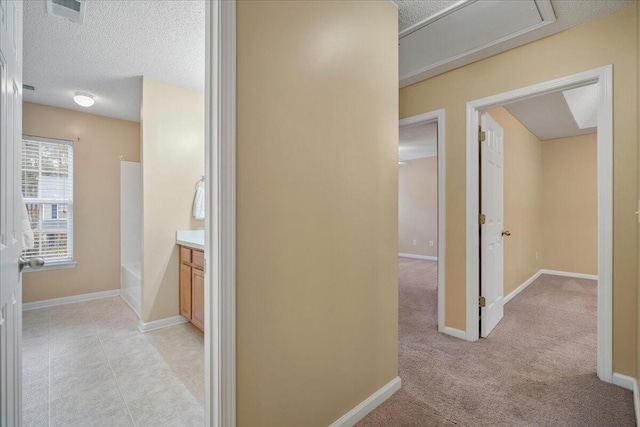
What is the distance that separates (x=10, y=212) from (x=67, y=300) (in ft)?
12.3

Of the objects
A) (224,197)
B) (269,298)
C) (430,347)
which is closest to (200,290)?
(269,298)

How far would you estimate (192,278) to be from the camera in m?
2.79

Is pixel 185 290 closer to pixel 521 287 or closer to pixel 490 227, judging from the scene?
pixel 490 227

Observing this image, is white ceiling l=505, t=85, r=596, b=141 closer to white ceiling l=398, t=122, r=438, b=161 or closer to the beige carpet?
white ceiling l=398, t=122, r=438, b=161

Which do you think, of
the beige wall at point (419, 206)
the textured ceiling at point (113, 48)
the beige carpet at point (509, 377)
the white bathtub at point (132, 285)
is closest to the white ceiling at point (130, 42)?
the textured ceiling at point (113, 48)

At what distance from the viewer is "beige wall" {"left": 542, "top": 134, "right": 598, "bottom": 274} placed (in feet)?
15.3

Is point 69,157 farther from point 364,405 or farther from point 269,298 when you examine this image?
point 364,405

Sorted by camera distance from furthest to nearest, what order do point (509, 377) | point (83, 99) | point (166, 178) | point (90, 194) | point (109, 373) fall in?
point (90, 194), point (83, 99), point (166, 178), point (109, 373), point (509, 377)

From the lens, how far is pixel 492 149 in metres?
2.76

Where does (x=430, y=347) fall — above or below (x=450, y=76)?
below

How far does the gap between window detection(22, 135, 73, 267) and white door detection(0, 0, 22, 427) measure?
338 cm

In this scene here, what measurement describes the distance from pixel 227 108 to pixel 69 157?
395 cm

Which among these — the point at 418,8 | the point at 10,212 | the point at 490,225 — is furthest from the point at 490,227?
the point at 10,212

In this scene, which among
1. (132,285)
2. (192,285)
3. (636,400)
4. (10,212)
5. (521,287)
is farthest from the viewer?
(521,287)
